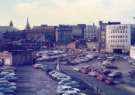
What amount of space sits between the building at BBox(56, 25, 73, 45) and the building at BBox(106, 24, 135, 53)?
12741mm

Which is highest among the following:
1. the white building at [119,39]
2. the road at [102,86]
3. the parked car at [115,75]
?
the white building at [119,39]

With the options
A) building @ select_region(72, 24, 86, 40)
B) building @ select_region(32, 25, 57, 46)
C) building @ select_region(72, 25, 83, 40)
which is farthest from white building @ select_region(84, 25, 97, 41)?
building @ select_region(32, 25, 57, 46)

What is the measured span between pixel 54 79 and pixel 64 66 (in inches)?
381

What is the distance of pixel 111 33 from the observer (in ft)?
177

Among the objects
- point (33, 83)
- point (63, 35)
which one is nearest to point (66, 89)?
point (33, 83)

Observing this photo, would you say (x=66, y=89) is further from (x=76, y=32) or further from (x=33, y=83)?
(x=76, y=32)

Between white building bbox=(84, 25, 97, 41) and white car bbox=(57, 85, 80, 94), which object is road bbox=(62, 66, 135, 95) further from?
white building bbox=(84, 25, 97, 41)

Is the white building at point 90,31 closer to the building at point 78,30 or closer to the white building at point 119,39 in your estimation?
the building at point 78,30

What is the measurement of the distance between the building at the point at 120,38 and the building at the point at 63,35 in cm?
1274

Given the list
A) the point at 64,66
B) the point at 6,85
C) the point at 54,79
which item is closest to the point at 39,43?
the point at 64,66

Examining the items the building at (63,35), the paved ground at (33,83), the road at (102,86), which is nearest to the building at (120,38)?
the building at (63,35)

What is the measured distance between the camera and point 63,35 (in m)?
66.5

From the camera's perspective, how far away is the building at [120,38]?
170 ft

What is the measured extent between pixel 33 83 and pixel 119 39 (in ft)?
91.2
